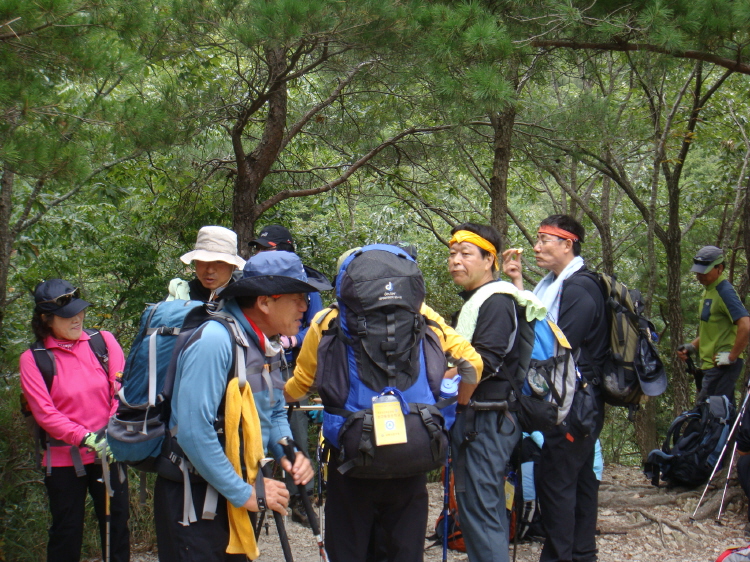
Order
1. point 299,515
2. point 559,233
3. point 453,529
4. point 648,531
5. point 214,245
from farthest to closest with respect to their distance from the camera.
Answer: point 299,515 < point 648,531 < point 453,529 < point 559,233 < point 214,245

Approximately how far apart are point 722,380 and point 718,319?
0.57 meters

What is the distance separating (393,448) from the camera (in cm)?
236

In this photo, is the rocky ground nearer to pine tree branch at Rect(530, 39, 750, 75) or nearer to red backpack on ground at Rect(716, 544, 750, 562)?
red backpack on ground at Rect(716, 544, 750, 562)

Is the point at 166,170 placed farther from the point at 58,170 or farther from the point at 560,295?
the point at 560,295

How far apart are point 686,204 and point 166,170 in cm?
762

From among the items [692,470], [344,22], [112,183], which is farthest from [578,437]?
[112,183]

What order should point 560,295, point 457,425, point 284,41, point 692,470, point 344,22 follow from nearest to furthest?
1. point 457,425
2. point 560,295
3. point 284,41
4. point 344,22
5. point 692,470

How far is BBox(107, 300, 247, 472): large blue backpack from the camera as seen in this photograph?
217cm

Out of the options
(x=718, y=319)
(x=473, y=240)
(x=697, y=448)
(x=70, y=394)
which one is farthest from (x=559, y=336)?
(x=718, y=319)

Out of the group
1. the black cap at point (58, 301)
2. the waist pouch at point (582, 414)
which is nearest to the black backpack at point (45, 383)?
the black cap at point (58, 301)

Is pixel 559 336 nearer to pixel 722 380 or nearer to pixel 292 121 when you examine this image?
pixel 722 380

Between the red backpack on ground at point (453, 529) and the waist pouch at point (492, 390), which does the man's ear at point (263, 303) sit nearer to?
the waist pouch at point (492, 390)

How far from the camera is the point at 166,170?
6.34 meters

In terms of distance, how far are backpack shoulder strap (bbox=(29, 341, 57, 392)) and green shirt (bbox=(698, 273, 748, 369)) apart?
5451 millimetres
